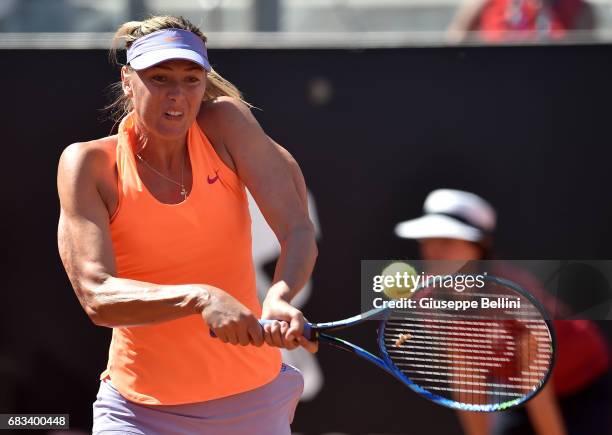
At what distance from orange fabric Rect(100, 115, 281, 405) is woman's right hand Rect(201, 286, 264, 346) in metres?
0.27

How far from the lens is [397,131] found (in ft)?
11.0

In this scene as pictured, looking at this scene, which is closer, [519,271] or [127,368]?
[127,368]

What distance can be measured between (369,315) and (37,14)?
227 centimetres

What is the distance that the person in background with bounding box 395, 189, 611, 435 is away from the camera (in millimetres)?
2863

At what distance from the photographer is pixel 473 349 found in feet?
9.09

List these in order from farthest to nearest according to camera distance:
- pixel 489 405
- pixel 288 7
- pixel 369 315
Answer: pixel 288 7 → pixel 489 405 → pixel 369 315

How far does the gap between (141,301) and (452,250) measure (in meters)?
1.31

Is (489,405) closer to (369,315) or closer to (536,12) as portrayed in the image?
(369,315)

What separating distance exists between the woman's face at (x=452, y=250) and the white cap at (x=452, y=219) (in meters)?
0.02

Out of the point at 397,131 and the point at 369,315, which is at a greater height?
the point at 397,131

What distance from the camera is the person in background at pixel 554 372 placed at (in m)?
2.86

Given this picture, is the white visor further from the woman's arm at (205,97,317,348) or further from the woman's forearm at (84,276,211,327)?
the woman's forearm at (84,276,211,327)

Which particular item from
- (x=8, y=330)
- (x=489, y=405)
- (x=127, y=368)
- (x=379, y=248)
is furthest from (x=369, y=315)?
(x=8, y=330)

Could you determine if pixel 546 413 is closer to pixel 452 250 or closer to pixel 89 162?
A: pixel 452 250
